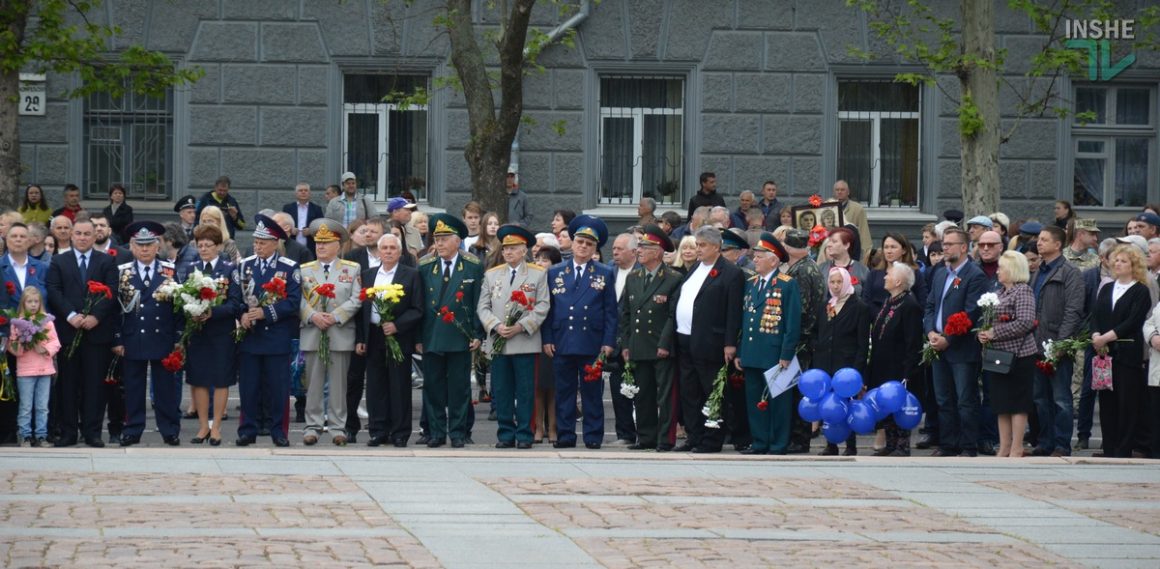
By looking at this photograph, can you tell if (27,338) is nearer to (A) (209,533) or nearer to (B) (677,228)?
(A) (209,533)

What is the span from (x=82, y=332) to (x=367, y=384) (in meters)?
2.35

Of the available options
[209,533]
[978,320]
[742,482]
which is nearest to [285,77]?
[978,320]

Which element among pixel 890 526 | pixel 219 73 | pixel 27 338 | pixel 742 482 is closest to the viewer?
pixel 890 526

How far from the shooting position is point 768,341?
15.2 metres

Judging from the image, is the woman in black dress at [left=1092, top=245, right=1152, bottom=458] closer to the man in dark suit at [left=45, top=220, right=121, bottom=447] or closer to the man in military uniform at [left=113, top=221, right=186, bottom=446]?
the man in military uniform at [left=113, top=221, right=186, bottom=446]

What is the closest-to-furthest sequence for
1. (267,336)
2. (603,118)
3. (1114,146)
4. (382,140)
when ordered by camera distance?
(267,336), (382,140), (603,118), (1114,146)

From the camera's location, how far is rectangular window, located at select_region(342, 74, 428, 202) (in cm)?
2595

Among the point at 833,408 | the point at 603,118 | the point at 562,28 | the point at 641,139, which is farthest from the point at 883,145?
the point at 833,408

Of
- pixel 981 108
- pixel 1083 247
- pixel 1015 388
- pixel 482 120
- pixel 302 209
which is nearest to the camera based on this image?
pixel 1015 388

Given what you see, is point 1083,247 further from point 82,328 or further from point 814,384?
point 82,328

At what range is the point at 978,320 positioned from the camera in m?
15.7

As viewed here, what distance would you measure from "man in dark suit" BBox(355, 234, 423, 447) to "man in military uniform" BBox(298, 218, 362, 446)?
15 cm

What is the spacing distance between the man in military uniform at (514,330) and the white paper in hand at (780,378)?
2.00 meters

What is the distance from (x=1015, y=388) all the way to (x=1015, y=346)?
34 centimetres
